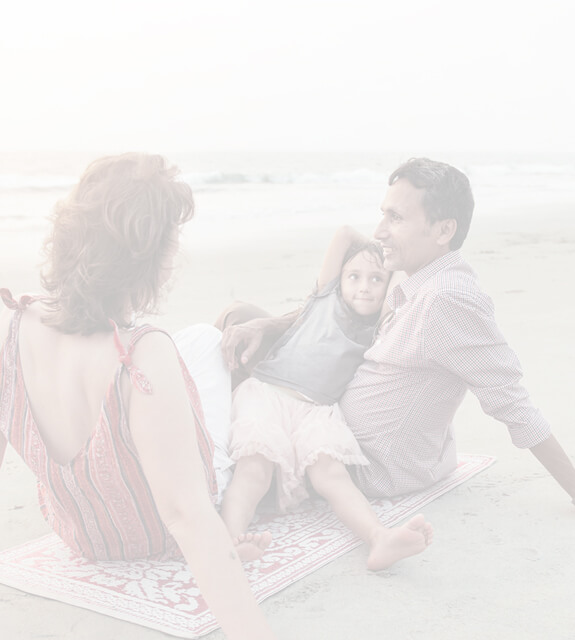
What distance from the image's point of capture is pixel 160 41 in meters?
27.5

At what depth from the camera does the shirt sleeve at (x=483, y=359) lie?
2.37 meters

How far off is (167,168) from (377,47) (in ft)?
97.5

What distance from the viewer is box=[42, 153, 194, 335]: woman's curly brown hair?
158 cm

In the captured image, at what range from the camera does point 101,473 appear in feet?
6.08

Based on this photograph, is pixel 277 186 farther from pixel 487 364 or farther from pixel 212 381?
pixel 487 364

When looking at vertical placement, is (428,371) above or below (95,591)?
above

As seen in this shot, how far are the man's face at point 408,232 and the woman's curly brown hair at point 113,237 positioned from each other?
107 cm

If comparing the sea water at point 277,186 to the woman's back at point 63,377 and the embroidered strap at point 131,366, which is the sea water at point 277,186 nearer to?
the woman's back at point 63,377

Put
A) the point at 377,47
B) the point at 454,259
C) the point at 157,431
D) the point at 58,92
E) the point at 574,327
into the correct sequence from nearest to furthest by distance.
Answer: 1. the point at 157,431
2. the point at 454,259
3. the point at 574,327
4. the point at 58,92
5. the point at 377,47

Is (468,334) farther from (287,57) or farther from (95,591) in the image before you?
(287,57)

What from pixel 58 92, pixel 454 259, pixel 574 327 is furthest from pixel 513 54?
pixel 454 259

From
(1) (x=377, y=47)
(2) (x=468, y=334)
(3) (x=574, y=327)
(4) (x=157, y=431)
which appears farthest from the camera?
(1) (x=377, y=47)

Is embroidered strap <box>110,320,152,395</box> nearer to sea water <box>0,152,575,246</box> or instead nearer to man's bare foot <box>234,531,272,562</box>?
man's bare foot <box>234,531,272,562</box>

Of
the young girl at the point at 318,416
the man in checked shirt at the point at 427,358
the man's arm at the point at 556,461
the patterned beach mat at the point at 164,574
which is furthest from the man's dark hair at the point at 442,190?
the patterned beach mat at the point at 164,574
